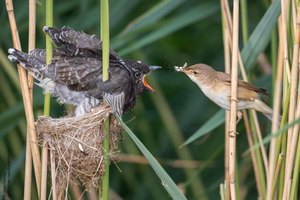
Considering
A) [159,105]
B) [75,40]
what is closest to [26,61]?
[75,40]

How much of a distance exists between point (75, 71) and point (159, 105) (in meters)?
1.11

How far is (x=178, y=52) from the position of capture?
4.75 m

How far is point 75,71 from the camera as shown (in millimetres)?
3033

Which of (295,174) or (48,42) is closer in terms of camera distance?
(295,174)

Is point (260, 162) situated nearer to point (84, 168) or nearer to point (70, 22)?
point (84, 168)

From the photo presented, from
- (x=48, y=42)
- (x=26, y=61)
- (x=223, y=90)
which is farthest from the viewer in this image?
(x=223, y=90)

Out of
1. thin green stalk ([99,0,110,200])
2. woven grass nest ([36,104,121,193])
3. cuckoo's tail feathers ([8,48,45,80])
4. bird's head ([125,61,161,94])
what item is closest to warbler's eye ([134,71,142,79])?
bird's head ([125,61,161,94])

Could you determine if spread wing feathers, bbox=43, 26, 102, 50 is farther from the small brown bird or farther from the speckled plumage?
the small brown bird

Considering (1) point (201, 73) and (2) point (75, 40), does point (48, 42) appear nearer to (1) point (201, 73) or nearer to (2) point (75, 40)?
(2) point (75, 40)

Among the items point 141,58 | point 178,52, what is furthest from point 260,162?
point 178,52

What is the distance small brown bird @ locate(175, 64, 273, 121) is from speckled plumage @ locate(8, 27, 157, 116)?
10.8 inches

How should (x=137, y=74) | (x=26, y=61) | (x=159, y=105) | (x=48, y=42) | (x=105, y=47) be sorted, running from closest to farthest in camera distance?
1. (x=105, y=47)
2. (x=48, y=42)
3. (x=26, y=61)
4. (x=137, y=74)
5. (x=159, y=105)

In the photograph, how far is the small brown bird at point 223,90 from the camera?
3.03 m

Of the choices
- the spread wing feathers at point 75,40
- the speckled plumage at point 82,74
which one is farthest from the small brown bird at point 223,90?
the spread wing feathers at point 75,40
